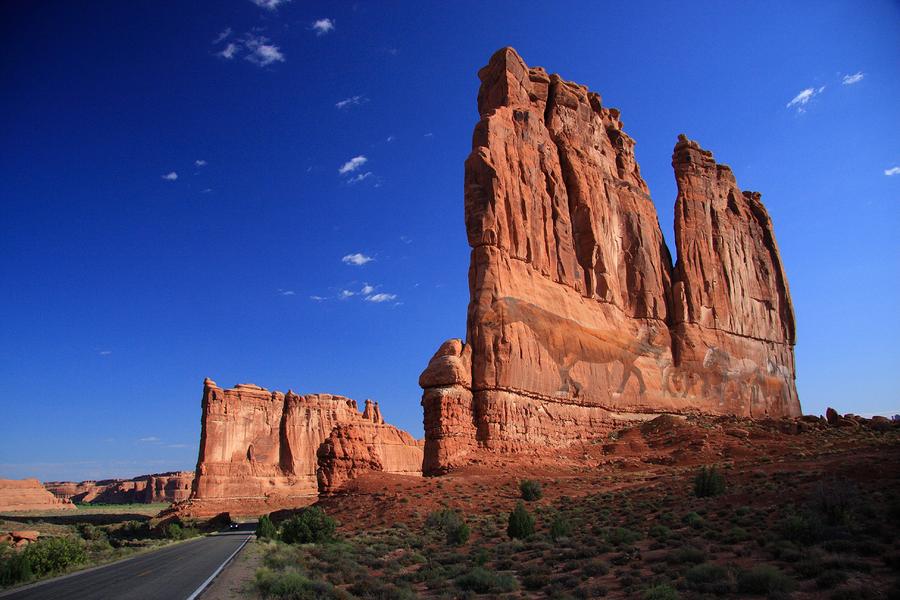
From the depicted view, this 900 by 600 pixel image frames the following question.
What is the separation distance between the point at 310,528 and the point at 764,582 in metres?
16.5

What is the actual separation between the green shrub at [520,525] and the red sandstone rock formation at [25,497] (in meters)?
88.7

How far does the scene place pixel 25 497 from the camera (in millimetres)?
84188

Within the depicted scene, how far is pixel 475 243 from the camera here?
107ft

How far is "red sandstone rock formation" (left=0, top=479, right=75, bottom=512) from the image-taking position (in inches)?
3191

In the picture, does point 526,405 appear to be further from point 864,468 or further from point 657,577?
point 657,577

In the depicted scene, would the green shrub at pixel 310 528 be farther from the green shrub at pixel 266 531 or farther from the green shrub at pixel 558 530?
the green shrub at pixel 558 530

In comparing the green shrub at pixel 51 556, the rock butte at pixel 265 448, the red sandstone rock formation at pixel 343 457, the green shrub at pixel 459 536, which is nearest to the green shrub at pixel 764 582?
the green shrub at pixel 459 536

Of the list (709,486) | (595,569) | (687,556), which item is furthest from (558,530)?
(709,486)

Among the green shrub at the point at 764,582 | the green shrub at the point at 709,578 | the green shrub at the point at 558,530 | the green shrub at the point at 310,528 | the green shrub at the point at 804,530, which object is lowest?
the green shrub at the point at 310,528

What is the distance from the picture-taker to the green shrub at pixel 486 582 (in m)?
12.0

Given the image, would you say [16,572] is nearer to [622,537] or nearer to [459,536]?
[459,536]

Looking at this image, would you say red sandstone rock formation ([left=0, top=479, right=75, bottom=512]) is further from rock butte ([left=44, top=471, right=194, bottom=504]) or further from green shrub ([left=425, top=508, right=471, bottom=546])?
green shrub ([left=425, top=508, right=471, bottom=546])

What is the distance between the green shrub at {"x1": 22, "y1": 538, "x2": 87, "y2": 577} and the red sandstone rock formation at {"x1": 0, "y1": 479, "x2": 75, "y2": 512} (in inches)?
3129

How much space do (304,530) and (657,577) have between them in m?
14.4
